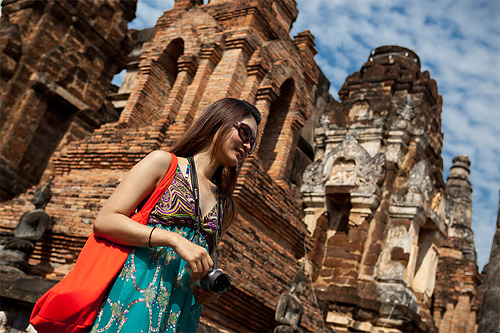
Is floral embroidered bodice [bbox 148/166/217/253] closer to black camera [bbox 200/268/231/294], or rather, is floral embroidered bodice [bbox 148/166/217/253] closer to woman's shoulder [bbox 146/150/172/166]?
woman's shoulder [bbox 146/150/172/166]

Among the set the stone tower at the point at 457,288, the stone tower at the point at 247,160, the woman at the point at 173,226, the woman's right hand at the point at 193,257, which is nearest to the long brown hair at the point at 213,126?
the woman at the point at 173,226

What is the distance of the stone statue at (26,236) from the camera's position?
266 inches

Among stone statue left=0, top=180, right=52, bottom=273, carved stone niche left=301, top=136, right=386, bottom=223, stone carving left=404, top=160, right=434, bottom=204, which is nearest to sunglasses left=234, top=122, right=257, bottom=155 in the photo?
stone statue left=0, top=180, right=52, bottom=273

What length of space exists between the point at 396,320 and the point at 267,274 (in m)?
5.61

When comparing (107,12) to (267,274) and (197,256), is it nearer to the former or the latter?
(267,274)

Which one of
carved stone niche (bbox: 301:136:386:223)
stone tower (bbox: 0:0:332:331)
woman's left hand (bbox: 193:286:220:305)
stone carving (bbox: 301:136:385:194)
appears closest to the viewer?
woman's left hand (bbox: 193:286:220:305)

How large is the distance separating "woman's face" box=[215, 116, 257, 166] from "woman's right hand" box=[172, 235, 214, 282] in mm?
501

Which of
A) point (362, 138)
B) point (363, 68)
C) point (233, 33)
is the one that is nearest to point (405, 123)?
point (362, 138)

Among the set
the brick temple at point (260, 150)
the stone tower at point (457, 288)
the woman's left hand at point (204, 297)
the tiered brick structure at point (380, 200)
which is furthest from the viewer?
the stone tower at point (457, 288)

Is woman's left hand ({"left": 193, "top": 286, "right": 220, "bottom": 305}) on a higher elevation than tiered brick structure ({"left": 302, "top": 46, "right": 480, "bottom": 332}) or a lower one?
lower

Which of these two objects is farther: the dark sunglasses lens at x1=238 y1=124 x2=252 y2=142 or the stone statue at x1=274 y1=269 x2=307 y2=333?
the stone statue at x1=274 y1=269 x2=307 y2=333

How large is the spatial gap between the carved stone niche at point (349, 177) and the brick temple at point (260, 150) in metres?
0.04

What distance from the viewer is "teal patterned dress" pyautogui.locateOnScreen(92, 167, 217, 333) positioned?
1.95 meters

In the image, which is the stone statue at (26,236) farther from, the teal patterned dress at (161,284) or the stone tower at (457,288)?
the stone tower at (457,288)
